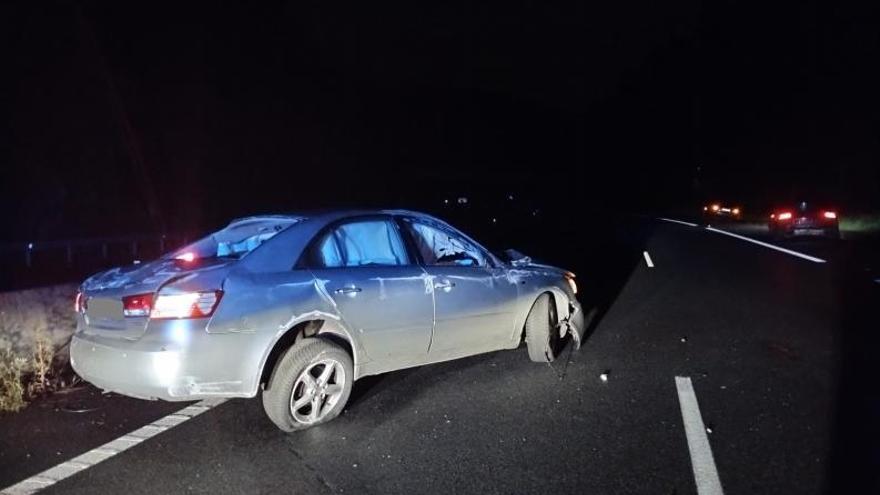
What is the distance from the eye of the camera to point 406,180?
6912 cm

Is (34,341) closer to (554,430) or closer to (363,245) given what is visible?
(363,245)

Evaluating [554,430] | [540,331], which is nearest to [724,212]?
[540,331]

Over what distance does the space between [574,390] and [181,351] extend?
3.16 metres

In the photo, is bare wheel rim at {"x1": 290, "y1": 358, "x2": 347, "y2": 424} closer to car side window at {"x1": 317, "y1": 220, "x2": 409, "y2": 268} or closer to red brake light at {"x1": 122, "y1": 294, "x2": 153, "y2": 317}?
car side window at {"x1": 317, "y1": 220, "x2": 409, "y2": 268}

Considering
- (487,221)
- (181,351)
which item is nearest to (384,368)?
(181,351)

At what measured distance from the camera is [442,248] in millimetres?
6637

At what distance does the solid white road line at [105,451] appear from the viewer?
13.6 feet

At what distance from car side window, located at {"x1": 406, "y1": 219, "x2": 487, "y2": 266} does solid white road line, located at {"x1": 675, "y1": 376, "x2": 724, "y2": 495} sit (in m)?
2.02

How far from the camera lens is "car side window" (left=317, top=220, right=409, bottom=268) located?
5.46 m

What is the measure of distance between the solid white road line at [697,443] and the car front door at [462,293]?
5.33 feet

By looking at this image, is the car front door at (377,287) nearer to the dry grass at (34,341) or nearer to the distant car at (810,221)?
the dry grass at (34,341)

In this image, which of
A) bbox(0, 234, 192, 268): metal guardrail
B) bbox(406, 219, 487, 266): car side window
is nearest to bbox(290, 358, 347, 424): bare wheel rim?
bbox(406, 219, 487, 266): car side window

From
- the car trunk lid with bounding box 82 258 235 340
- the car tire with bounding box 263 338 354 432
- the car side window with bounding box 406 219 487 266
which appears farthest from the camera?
the car side window with bounding box 406 219 487 266

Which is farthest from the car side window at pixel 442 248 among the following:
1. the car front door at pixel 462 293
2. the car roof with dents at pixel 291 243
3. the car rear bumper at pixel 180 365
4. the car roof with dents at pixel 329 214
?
the car rear bumper at pixel 180 365
